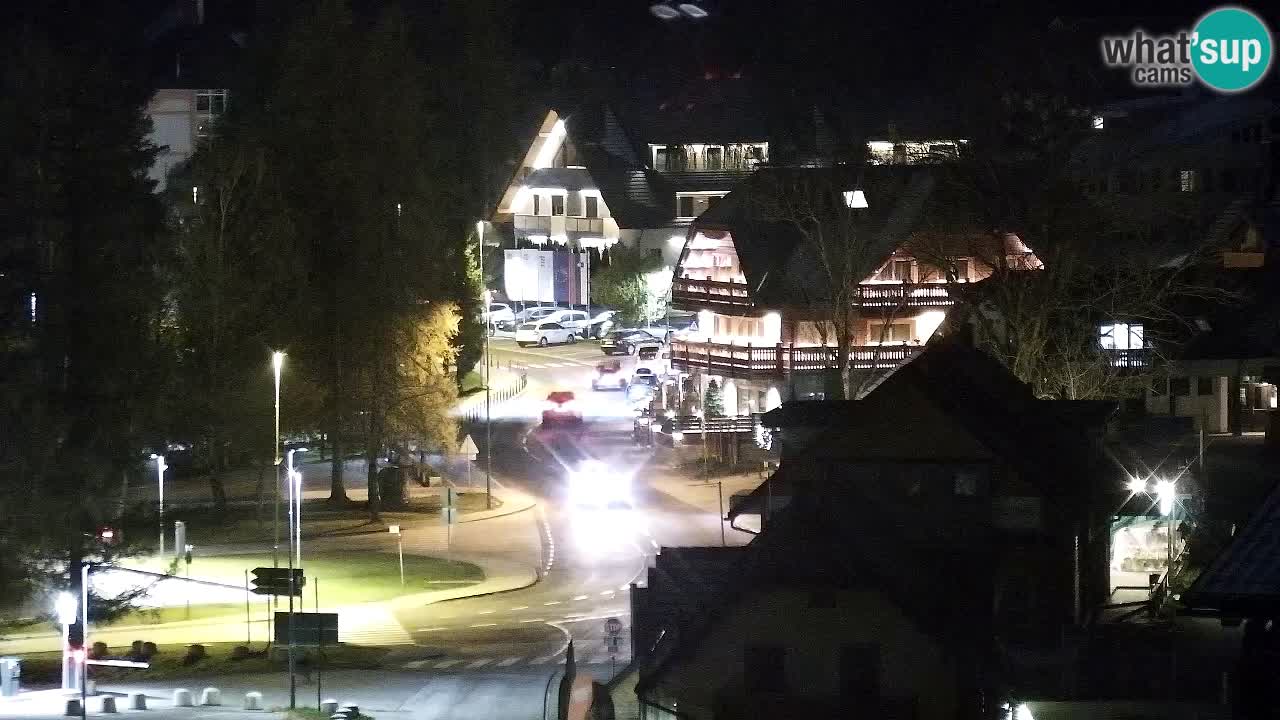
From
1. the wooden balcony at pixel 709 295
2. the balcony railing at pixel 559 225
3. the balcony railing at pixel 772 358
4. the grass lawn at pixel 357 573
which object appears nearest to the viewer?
the grass lawn at pixel 357 573

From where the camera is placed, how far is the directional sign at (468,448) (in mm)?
73625

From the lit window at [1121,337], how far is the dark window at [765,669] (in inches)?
1601

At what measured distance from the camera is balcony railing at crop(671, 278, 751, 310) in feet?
256

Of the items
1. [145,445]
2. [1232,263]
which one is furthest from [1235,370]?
[145,445]

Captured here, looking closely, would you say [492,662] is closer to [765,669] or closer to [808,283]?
[765,669]

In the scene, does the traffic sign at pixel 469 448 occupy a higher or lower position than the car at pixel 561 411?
lower

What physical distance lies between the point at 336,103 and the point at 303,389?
9.57 meters

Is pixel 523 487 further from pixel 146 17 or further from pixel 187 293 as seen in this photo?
pixel 146 17

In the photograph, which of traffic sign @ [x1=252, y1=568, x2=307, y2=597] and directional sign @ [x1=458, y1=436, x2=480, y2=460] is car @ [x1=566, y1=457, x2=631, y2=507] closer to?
directional sign @ [x1=458, y1=436, x2=480, y2=460]

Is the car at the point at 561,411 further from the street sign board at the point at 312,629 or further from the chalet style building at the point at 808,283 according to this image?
the street sign board at the point at 312,629

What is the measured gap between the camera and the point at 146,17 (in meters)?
119

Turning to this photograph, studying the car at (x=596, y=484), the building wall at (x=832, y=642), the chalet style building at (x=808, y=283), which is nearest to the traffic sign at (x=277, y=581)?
the building wall at (x=832, y=642)

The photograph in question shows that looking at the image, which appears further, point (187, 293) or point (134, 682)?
point (187, 293)

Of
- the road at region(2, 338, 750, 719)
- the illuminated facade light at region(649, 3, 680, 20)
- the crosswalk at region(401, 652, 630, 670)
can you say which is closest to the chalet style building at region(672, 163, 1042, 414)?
the road at region(2, 338, 750, 719)
